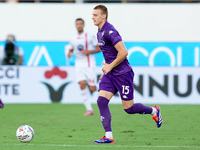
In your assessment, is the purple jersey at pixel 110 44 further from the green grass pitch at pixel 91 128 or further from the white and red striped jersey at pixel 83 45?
the white and red striped jersey at pixel 83 45

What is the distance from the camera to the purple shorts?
750cm

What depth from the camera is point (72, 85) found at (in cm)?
1525

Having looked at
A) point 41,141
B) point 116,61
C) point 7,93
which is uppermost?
point 116,61

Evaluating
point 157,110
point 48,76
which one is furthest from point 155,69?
point 157,110

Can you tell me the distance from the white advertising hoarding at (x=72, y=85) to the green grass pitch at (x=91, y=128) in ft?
2.49

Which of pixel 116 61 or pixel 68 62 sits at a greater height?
pixel 116 61

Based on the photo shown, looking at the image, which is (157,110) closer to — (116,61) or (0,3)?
(116,61)

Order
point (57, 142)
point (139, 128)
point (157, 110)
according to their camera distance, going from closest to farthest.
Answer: point (57, 142) < point (157, 110) < point (139, 128)

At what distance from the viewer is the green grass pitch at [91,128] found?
718 centimetres

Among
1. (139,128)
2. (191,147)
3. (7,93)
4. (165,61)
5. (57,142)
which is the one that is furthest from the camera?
(165,61)

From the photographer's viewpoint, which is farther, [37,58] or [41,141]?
[37,58]

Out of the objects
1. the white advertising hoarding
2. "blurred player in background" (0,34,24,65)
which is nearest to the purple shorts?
the white advertising hoarding

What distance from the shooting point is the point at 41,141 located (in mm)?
7625

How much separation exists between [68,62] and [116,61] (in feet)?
40.8
